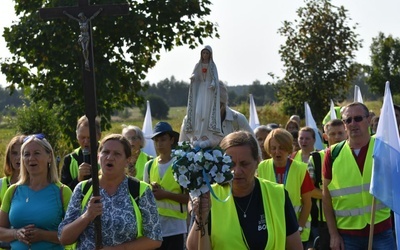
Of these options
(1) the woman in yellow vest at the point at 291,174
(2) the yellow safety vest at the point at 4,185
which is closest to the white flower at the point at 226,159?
(2) the yellow safety vest at the point at 4,185

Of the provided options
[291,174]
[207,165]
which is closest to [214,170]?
[207,165]

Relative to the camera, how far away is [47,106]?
19.7 metres

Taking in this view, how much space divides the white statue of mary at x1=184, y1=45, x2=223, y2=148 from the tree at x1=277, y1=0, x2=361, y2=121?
1795cm

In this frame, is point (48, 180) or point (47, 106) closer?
point (48, 180)

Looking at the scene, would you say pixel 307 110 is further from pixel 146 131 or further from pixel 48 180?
pixel 48 180

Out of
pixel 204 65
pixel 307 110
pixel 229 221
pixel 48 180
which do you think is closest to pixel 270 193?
pixel 229 221

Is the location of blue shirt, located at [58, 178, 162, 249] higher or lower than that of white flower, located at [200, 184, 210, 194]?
lower

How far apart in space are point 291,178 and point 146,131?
7.31m

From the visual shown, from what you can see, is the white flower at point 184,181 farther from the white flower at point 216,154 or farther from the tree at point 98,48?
the tree at point 98,48

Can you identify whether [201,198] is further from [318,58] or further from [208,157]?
[318,58]

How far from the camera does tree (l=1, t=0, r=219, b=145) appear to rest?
18.0 metres

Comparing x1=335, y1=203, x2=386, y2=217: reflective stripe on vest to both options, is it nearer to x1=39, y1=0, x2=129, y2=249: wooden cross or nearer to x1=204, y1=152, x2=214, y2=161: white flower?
x1=39, y1=0, x2=129, y2=249: wooden cross

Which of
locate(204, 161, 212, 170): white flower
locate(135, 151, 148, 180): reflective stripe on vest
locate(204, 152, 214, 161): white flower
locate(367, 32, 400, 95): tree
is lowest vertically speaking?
locate(135, 151, 148, 180): reflective stripe on vest

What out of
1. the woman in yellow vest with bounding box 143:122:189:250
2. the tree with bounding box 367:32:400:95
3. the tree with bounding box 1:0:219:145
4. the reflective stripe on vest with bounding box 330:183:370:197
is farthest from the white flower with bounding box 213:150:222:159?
the tree with bounding box 367:32:400:95
